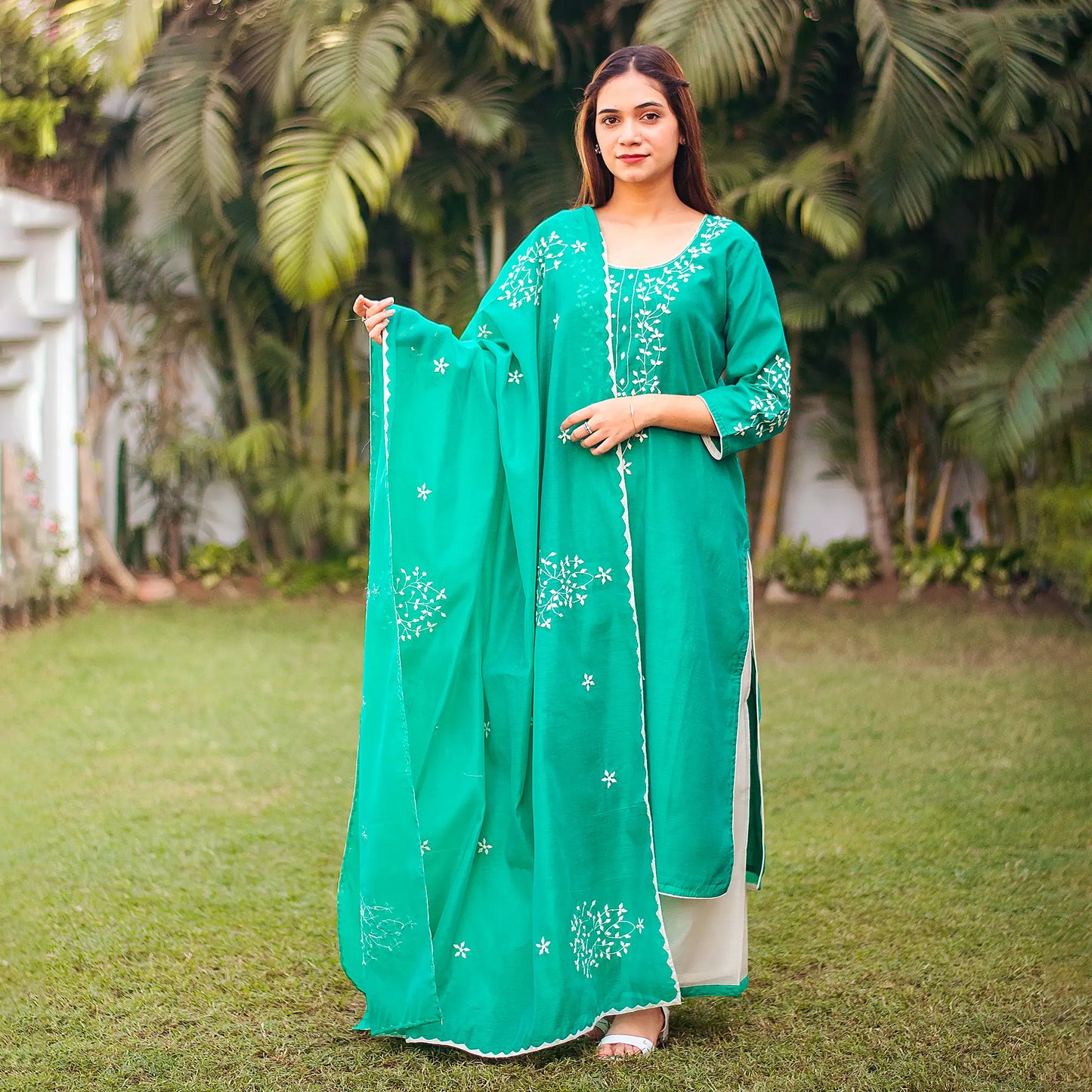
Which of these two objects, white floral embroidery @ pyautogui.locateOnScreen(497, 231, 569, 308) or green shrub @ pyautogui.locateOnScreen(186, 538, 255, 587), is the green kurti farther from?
green shrub @ pyautogui.locateOnScreen(186, 538, 255, 587)

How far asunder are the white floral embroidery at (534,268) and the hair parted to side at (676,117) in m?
0.13

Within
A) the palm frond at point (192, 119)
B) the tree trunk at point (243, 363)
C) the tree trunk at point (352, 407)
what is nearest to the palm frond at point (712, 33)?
the palm frond at point (192, 119)

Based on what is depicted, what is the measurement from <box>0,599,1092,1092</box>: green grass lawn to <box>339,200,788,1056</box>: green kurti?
0.19 metres

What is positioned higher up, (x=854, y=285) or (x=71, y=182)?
(x=71, y=182)

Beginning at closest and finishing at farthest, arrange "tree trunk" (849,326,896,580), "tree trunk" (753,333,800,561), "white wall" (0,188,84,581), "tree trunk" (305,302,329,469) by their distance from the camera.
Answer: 1. "white wall" (0,188,84,581)
2. "tree trunk" (849,326,896,580)
3. "tree trunk" (753,333,800,561)
4. "tree trunk" (305,302,329,469)

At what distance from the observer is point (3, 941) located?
2.92 meters

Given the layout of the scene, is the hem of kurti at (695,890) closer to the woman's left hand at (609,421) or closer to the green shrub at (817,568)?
the woman's left hand at (609,421)

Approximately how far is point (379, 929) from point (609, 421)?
0.94 m

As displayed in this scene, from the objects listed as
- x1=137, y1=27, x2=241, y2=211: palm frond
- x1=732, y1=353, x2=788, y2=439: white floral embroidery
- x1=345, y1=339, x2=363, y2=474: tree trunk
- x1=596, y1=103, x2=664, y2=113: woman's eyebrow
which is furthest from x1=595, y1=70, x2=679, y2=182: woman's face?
x1=345, y1=339, x2=363, y2=474: tree trunk

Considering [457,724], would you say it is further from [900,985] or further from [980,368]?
[980,368]

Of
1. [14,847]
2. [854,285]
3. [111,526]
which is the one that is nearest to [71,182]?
[111,526]

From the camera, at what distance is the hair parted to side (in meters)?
2.31

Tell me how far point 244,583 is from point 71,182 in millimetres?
2314

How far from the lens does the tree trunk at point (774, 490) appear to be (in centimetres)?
726
